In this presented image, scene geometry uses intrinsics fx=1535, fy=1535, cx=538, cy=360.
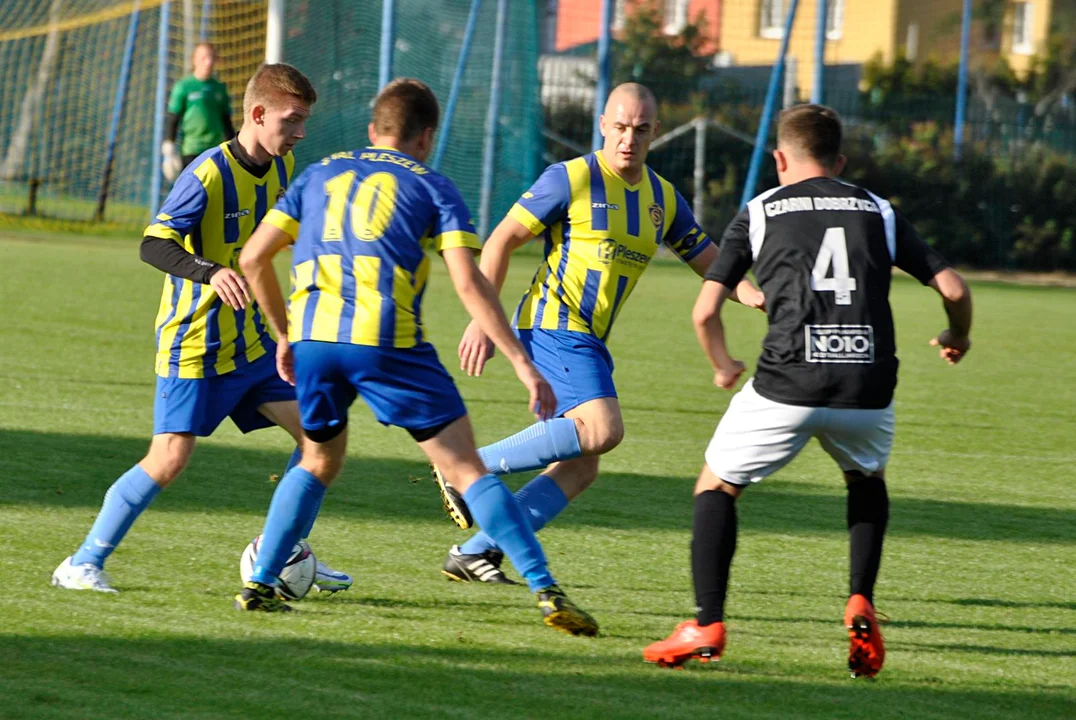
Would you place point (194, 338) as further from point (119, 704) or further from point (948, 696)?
point (948, 696)

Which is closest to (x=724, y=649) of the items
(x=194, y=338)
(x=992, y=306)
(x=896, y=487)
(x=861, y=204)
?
(x=861, y=204)

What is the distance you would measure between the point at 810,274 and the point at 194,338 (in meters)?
2.06

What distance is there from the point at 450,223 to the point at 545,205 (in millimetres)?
1191

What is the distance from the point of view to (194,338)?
200 inches

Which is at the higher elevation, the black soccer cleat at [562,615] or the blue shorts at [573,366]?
the blue shorts at [573,366]

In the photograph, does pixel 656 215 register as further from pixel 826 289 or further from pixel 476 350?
pixel 826 289

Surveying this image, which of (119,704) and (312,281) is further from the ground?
(312,281)

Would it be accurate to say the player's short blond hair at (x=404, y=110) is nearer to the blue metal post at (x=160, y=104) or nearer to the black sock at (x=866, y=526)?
the black sock at (x=866, y=526)

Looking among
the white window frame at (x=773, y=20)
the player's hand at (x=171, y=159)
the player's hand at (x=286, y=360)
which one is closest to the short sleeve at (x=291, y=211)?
the player's hand at (x=286, y=360)

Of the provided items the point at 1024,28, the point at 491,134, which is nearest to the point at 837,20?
the point at 1024,28

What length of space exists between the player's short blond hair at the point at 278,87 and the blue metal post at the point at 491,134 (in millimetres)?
17531

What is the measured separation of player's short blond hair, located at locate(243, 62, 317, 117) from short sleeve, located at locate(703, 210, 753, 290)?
1.47 metres

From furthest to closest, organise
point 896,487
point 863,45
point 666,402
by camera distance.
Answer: point 863,45 → point 666,402 → point 896,487

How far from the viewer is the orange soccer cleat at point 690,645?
4266mm
